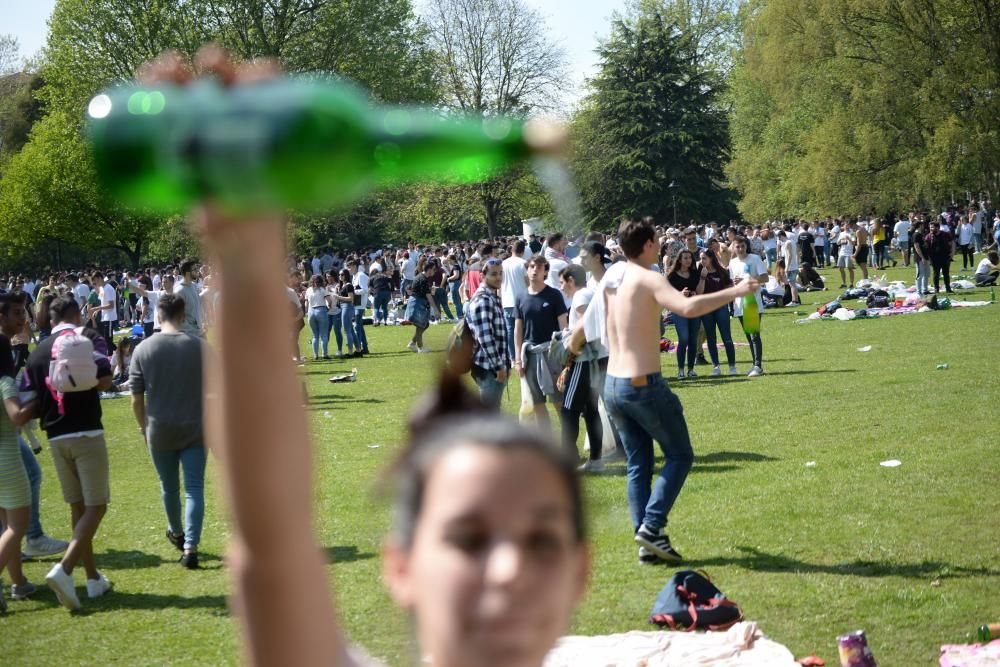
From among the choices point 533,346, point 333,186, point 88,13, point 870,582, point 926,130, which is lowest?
point 870,582

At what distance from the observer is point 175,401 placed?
8758 mm

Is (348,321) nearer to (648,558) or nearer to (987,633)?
(648,558)

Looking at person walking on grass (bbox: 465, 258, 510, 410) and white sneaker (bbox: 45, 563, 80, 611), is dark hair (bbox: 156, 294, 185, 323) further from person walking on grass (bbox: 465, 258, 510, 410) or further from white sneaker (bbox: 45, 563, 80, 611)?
person walking on grass (bbox: 465, 258, 510, 410)

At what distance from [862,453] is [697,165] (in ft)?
162

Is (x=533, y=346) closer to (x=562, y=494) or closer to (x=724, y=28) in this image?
(x=562, y=494)

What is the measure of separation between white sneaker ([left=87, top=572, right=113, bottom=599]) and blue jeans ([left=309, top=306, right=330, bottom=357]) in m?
16.3

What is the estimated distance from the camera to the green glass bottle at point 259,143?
85 cm

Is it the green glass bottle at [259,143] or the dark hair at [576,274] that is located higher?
the green glass bottle at [259,143]

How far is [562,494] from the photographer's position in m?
1.40

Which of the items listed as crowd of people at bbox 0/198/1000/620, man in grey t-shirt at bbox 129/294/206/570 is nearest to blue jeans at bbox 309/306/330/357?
crowd of people at bbox 0/198/1000/620

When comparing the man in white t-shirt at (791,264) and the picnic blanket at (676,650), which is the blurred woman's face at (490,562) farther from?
the man in white t-shirt at (791,264)

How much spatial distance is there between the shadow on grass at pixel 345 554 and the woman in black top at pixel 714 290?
8.97 meters

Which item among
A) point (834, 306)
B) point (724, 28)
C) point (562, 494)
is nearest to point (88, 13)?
point (834, 306)

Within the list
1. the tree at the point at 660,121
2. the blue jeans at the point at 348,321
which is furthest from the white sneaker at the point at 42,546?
the tree at the point at 660,121
